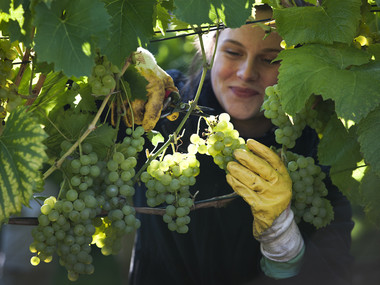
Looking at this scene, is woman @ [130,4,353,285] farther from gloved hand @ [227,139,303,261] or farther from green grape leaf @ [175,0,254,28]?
green grape leaf @ [175,0,254,28]

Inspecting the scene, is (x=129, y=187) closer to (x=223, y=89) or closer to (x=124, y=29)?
(x=124, y=29)

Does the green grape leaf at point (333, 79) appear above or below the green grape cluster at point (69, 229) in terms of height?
above

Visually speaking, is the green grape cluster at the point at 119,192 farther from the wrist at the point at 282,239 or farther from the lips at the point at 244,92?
the lips at the point at 244,92

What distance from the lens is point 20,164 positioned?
1.05m

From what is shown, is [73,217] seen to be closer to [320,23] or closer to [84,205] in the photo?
[84,205]

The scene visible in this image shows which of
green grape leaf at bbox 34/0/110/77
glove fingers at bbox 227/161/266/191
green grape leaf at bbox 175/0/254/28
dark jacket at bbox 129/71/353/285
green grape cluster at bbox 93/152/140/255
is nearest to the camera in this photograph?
green grape leaf at bbox 34/0/110/77

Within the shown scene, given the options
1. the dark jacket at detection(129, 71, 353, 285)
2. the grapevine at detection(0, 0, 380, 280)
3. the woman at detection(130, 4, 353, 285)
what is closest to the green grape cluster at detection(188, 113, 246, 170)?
the grapevine at detection(0, 0, 380, 280)

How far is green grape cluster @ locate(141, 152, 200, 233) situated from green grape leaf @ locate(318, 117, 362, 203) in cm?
33

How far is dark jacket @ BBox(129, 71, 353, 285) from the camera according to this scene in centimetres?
204

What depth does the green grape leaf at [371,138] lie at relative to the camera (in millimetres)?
1157

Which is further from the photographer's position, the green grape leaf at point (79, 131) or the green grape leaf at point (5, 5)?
the green grape leaf at point (79, 131)

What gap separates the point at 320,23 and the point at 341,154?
1.08 ft

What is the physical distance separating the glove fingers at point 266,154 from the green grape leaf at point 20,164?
53cm

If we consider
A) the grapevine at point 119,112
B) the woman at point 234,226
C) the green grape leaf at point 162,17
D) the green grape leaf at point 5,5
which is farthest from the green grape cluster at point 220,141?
the green grape leaf at point 5,5
